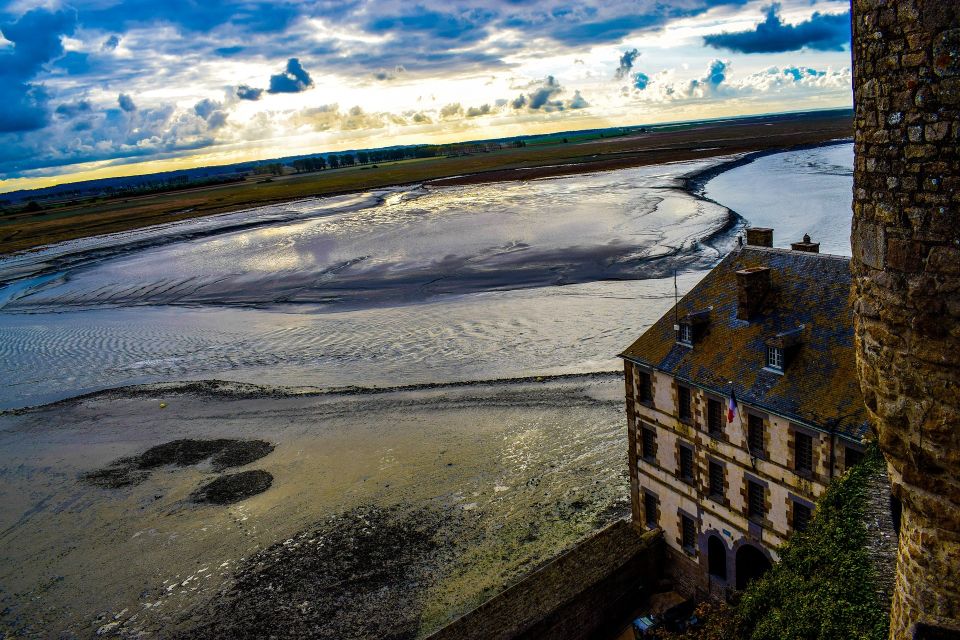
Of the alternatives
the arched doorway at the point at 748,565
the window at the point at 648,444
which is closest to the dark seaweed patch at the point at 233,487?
the window at the point at 648,444

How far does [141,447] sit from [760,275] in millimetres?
35503

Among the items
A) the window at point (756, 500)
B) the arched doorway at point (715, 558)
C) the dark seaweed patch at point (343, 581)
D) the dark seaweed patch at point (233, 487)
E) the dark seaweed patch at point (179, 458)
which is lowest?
the dark seaweed patch at point (343, 581)

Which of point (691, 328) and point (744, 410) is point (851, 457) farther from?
point (691, 328)

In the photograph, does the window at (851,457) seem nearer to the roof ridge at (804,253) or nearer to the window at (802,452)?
the window at (802,452)

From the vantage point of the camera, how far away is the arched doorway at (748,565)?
67.2 ft

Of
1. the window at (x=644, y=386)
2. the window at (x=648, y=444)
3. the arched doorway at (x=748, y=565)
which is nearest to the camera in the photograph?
the arched doorway at (x=748, y=565)

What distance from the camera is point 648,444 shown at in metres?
24.3

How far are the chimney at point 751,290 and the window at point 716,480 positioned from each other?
4919mm

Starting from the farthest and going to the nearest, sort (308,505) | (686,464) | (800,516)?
(308,505), (686,464), (800,516)

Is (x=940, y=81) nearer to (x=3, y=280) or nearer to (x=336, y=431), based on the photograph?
(x=336, y=431)

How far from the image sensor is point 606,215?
9256 cm

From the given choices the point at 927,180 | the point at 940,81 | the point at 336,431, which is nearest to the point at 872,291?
the point at 927,180

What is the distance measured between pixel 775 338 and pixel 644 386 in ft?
17.9

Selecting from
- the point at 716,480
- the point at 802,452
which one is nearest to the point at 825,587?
the point at 802,452
